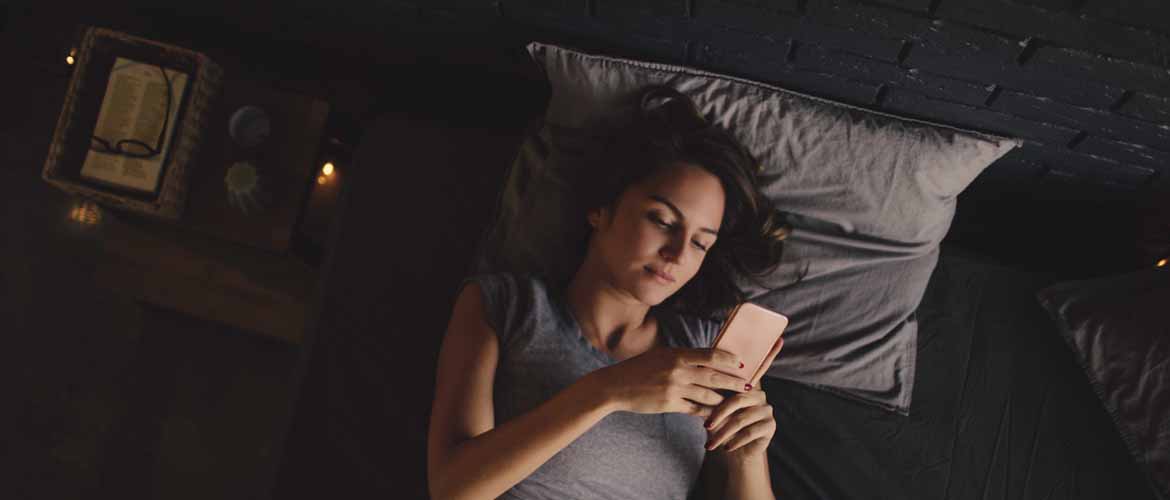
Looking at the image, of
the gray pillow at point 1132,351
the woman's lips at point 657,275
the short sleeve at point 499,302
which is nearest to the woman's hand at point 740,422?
the woman's lips at point 657,275

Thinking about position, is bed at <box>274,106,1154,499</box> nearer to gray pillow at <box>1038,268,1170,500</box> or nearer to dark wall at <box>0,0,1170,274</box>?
gray pillow at <box>1038,268,1170,500</box>

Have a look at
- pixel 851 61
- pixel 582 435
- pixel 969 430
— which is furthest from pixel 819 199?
pixel 582 435

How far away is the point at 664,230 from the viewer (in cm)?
148

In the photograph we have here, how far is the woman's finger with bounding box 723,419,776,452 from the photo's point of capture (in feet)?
4.78

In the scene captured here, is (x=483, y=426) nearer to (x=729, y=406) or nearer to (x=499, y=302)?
(x=499, y=302)

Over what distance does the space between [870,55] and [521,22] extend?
0.86 metres

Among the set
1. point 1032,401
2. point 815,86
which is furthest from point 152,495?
point 1032,401

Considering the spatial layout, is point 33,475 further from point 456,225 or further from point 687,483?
point 687,483

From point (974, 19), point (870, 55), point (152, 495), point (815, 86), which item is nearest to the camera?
point (974, 19)

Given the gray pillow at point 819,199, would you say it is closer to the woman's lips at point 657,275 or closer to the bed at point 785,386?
the bed at point 785,386

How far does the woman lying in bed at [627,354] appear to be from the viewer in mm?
1358

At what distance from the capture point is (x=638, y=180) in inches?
60.9

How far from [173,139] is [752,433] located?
65.1 inches

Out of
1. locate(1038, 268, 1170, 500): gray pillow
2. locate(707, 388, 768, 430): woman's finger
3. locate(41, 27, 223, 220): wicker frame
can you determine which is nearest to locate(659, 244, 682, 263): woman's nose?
locate(707, 388, 768, 430): woman's finger
